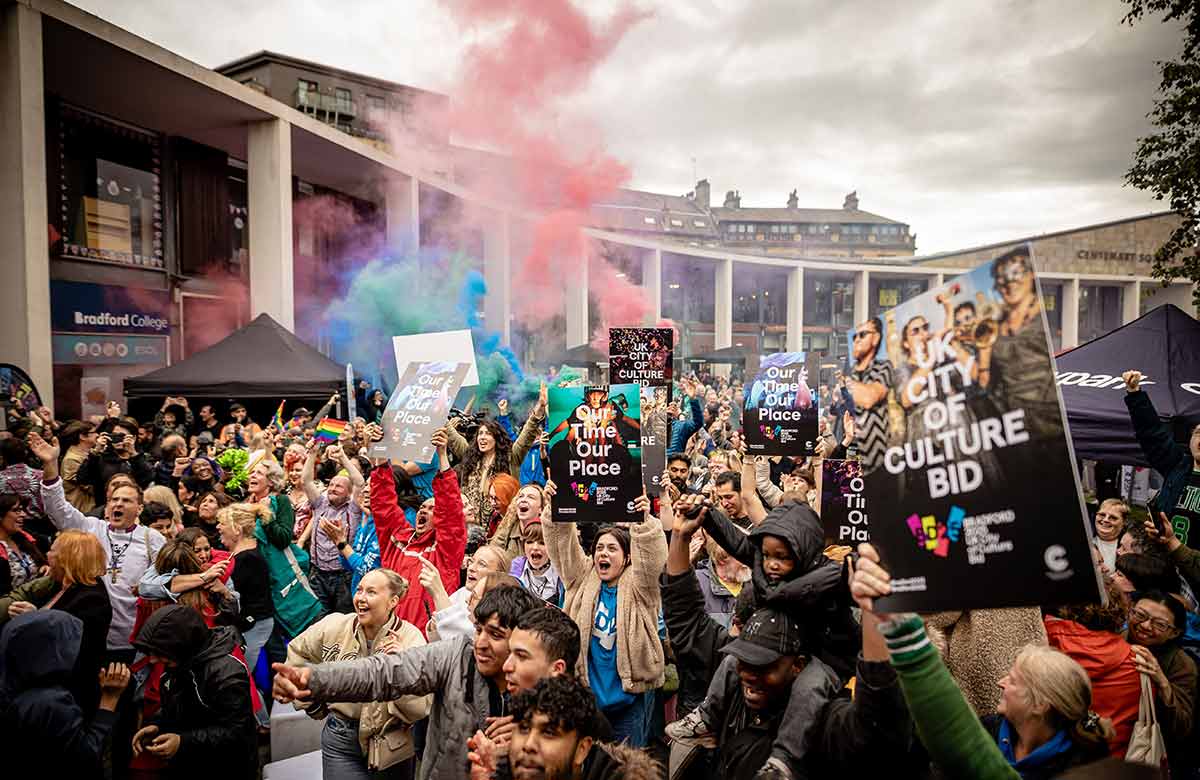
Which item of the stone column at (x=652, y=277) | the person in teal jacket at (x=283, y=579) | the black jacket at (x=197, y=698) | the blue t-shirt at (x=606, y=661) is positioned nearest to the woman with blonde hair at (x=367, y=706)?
the black jacket at (x=197, y=698)

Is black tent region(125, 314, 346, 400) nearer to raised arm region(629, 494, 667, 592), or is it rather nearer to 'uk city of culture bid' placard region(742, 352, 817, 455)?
'uk city of culture bid' placard region(742, 352, 817, 455)

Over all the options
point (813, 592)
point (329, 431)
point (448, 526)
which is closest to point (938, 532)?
point (813, 592)

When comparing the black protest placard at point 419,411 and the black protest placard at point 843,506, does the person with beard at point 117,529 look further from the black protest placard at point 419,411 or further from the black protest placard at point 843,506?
the black protest placard at point 843,506

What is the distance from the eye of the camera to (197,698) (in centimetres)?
361

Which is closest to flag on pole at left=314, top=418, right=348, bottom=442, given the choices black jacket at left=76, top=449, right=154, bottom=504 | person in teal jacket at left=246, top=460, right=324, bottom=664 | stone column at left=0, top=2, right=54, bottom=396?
black jacket at left=76, top=449, right=154, bottom=504

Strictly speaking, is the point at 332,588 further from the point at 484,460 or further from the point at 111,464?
the point at 111,464

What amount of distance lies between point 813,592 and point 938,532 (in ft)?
2.73

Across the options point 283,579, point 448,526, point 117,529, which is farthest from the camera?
point 283,579

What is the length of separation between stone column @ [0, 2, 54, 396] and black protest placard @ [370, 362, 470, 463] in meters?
9.89

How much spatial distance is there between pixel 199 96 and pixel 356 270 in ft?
27.2

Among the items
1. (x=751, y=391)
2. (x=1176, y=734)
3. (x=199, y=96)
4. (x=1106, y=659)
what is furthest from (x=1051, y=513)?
(x=199, y=96)

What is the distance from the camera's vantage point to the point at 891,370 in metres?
2.30

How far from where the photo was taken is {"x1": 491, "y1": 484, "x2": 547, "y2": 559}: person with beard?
5.38 meters

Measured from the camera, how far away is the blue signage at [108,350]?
1521 centimetres
